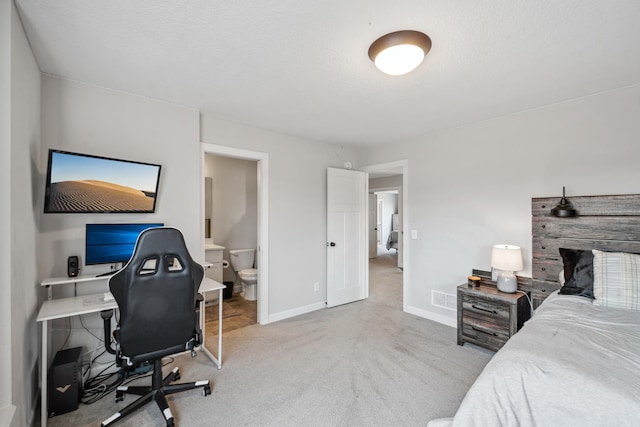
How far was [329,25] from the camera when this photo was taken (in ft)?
5.38

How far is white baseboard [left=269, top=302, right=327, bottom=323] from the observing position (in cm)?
366

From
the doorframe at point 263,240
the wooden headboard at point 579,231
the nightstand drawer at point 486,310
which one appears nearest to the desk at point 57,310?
the doorframe at point 263,240

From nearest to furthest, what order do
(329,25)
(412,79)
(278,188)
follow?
(329,25) < (412,79) < (278,188)

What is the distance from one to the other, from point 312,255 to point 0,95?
3279mm

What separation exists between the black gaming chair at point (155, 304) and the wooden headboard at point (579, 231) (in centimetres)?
314

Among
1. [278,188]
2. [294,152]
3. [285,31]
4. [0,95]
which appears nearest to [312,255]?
[278,188]

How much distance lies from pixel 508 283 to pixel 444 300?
3.12 feet

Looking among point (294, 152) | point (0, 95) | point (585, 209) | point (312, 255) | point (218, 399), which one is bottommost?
point (218, 399)

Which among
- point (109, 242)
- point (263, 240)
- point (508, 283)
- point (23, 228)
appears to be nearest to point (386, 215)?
point (263, 240)

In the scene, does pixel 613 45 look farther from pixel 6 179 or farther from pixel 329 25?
pixel 6 179

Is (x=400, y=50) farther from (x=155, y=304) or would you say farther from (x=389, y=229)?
(x=389, y=229)

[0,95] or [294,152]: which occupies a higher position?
[294,152]

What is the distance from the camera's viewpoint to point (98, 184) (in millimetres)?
2303

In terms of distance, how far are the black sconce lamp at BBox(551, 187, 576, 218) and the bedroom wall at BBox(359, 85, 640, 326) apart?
13cm
